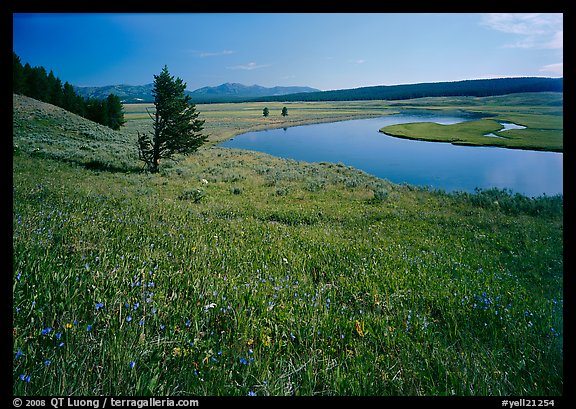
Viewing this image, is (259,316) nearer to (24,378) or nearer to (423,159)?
(24,378)

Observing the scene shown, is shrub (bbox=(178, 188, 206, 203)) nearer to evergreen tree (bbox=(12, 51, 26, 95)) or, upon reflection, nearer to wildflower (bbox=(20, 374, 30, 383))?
evergreen tree (bbox=(12, 51, 26, 95))

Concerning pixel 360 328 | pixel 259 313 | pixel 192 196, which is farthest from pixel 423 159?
pixel 259 313

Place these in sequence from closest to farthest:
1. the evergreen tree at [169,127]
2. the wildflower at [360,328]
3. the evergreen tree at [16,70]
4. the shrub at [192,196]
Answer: the evergreen tree at [16,70] → the wildflower at [360,328] → the shrub at [192,196] → the evergreen tree at [169,127]

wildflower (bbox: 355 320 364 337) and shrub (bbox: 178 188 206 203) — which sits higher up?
shrub (bbox: 178 188 206 203)

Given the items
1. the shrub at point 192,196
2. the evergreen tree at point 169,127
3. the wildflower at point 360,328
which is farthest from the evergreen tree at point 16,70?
the evergreen tree at point 169,127

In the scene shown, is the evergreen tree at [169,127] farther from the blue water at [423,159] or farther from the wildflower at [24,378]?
the wildflower at [24,378]

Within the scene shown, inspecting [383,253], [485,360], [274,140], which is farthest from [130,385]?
[274,140]

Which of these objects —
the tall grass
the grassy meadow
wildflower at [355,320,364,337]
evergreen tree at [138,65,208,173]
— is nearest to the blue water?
the grassy meadow

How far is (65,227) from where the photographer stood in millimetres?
4609

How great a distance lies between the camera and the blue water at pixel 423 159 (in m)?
20.8

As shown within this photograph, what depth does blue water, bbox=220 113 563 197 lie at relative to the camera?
68.3 ft

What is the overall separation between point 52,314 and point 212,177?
18.5 metres

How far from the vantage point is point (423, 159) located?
3622cm
